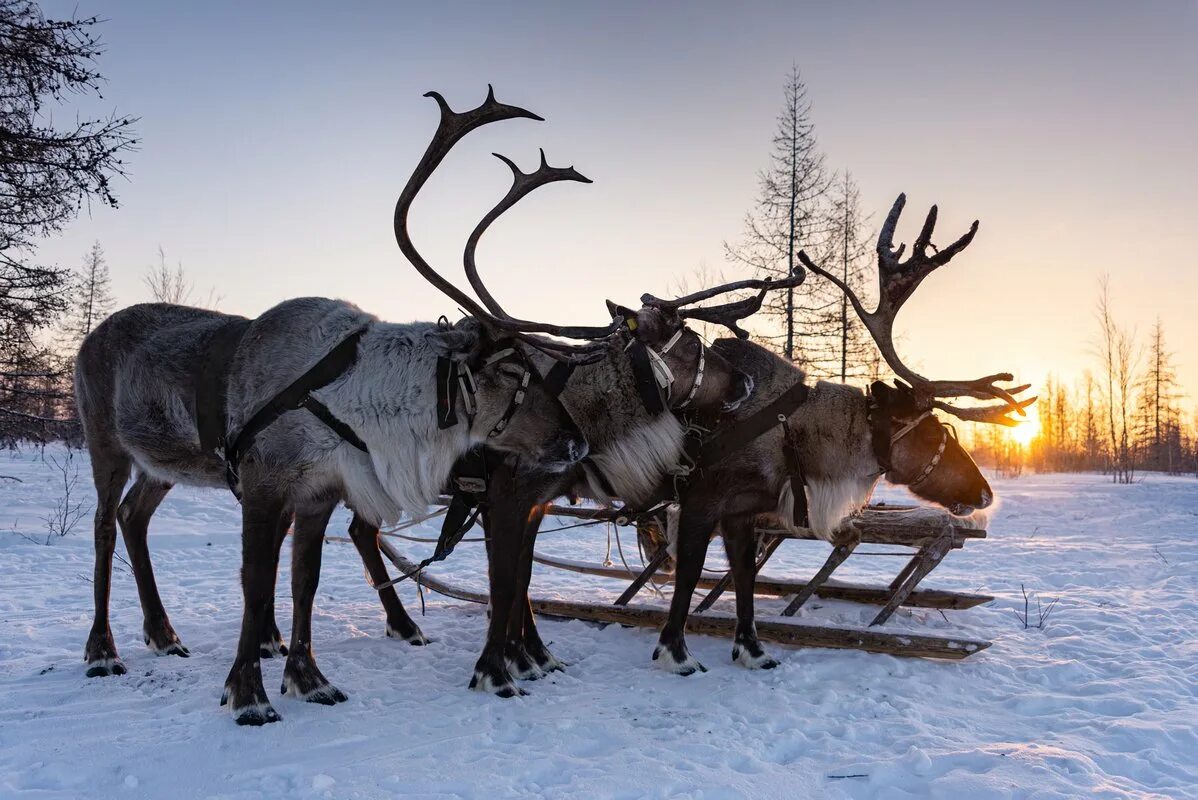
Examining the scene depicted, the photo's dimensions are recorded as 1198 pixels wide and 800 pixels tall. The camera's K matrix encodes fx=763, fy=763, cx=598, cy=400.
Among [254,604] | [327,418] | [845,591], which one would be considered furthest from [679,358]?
[845,591]

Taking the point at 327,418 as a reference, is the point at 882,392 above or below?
above

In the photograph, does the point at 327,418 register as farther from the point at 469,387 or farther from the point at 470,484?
the point at 470,484

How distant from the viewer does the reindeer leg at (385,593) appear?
589cm

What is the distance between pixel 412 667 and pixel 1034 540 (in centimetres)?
1154

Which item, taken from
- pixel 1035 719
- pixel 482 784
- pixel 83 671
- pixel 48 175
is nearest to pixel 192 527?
pixel 48 175

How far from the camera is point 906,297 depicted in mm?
6133

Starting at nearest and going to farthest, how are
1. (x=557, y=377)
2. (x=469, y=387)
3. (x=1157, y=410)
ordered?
(x=469, y=387), (x=557, y=377), (x=1157, y=410)

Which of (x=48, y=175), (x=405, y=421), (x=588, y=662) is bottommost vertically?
(x=588, y=662)

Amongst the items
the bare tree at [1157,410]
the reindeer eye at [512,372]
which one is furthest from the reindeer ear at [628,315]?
the bare tree at [1157,410]

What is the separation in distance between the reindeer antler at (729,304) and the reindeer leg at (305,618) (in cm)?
266

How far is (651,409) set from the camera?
519cm

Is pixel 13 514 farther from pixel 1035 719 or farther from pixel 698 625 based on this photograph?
pixel 1035 719

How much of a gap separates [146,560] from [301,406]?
2135 mm

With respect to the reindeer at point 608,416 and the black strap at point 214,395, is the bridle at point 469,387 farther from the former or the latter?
the black strap at point 214,395
